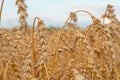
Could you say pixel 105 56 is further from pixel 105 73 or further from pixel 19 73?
pixel 19 73

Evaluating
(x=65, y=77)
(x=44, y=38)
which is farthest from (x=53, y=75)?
(x=44, y=38)

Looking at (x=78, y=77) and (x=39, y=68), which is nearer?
(x=78, y=77)

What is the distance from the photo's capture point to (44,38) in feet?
5.77

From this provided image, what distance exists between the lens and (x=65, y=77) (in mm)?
1493

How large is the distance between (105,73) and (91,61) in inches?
14.2

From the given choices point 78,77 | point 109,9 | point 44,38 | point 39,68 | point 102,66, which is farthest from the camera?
point 109,9

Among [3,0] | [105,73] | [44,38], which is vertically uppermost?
[3,0]

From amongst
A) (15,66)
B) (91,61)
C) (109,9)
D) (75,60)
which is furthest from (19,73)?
(109,9)

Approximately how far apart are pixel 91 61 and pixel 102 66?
0.41 meters

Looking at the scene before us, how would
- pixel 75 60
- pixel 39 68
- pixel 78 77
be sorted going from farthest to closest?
pixel 75 60 → pixel 39 68 → pixel 78 77

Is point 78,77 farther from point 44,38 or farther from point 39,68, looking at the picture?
point 44,38

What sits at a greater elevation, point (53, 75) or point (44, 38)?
point (44, 38)

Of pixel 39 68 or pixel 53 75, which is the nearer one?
pixel 53 75

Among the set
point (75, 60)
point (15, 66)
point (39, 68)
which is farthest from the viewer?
point (75, 60)
